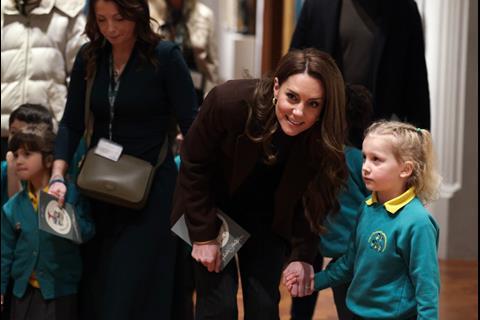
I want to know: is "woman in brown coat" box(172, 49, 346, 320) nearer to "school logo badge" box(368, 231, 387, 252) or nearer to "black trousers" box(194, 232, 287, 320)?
"black trousers" box(194, 232, 287, 320)

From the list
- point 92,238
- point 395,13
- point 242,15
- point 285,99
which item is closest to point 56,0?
point 92,238

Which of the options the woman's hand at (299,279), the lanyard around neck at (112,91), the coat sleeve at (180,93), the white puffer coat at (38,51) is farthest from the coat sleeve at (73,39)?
the woman's hand at (299,279)

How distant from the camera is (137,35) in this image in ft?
12.3

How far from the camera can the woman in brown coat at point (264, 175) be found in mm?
3072

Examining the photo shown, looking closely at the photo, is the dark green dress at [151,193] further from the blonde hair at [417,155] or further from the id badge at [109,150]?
the blonde hair at [417,155]

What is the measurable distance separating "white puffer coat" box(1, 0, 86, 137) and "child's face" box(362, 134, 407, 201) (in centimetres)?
196

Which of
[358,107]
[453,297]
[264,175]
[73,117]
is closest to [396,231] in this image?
[264,175]

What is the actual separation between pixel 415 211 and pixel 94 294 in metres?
1.53

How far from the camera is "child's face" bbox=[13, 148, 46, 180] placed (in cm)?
390

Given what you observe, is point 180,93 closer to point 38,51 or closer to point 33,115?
point 33,115

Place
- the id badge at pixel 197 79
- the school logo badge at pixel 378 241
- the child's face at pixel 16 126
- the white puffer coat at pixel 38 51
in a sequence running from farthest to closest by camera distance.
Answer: the id badge at pixel 197 79
the white puffer coat at pixel 38 51
the child's face at pixel 16 126
the school logo badge at pixel 378 241

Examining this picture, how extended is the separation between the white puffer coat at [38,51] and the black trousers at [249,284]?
1.61 meters

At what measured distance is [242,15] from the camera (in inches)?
426

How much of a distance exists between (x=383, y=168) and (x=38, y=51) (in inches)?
83.8
